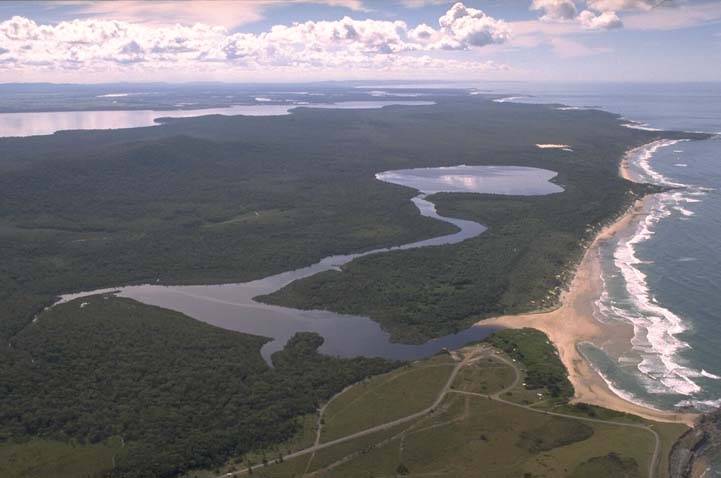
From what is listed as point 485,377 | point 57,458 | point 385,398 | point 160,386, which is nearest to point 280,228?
point 160,386

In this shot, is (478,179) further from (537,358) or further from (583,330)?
(537,358)

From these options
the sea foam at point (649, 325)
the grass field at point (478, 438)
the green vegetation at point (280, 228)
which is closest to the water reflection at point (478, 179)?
the green vegetation at point (280, 228)

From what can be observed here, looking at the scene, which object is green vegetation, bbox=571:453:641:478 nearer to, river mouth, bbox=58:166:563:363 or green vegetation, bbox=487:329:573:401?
green vegetation, bbox=487:329:573:401

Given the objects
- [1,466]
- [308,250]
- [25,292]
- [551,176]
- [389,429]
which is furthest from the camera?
[551,176]

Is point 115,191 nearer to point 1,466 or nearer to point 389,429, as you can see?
point 1,466

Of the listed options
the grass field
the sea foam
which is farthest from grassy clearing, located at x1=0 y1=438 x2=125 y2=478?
the sea foam

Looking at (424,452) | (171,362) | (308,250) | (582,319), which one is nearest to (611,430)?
(424,452)
